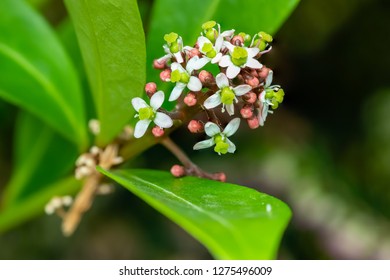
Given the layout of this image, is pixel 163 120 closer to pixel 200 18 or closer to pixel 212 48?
pixel 212 48

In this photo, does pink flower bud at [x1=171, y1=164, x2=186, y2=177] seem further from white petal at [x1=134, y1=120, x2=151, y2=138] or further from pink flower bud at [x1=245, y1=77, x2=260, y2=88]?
pink flower bud at [x1=245, y1=77, x2=260, y2=88]

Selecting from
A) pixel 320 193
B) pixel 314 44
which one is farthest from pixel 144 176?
pixel 314 44

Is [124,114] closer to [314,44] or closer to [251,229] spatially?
[251,229]

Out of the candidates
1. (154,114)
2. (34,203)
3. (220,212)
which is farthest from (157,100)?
(34,203)

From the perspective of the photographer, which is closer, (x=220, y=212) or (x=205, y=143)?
(x=220, y=212)

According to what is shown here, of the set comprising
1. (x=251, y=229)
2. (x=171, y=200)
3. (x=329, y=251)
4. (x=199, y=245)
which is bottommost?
(x=199, y=245)

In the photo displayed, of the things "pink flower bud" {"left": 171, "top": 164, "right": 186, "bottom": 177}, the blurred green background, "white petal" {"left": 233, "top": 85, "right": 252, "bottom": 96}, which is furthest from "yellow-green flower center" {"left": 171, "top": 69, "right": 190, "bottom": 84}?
the blurred green background

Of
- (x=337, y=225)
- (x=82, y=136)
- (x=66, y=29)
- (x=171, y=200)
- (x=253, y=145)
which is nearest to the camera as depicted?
(x=171, y=200)
